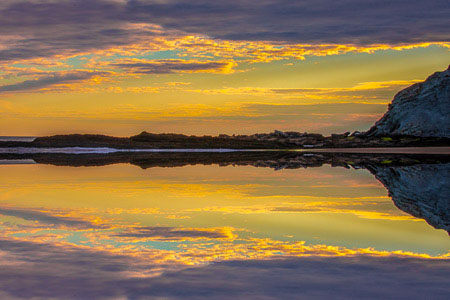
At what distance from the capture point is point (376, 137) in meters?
62.1

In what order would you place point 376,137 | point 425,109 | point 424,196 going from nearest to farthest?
point 424,196 < point 425,109 < point 376,137

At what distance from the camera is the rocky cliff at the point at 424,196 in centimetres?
835

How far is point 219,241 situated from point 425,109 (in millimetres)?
52774

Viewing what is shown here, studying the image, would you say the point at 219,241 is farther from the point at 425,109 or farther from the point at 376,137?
the point at 376,137

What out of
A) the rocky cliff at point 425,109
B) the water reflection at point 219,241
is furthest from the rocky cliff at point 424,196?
the rocky cliff at point 425,109

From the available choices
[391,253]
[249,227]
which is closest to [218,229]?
[249,227]

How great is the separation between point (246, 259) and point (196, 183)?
9338 mm

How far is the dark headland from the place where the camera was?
54719 mm

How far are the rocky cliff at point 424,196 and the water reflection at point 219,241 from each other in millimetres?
36

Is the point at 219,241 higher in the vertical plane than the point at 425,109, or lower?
lower

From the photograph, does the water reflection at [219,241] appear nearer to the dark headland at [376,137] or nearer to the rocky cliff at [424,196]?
the rocky cliff at [424,196]

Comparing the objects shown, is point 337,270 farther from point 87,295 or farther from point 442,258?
point 87,295

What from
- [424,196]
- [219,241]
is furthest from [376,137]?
[219,241]

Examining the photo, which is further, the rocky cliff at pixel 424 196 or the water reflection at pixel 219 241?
the rocky cliff at pixel 424 196
